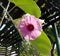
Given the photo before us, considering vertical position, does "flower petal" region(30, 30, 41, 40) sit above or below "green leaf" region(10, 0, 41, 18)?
below

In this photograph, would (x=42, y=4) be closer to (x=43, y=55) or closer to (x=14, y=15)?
(x=14, y=15)

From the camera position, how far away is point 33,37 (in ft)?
1.28

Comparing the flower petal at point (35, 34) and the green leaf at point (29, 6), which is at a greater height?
the green leaf at point (29, 6)

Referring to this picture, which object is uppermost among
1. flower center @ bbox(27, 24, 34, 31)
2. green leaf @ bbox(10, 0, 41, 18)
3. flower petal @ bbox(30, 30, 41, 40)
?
green leaf @ bbox(10, 0, 41, 18)

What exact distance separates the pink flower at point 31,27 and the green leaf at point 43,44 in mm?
37

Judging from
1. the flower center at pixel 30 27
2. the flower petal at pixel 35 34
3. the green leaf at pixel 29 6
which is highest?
the green leaf at pixel 29 6

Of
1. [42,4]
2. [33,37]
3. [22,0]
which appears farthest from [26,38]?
[42,4]

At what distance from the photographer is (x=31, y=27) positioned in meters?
0.41

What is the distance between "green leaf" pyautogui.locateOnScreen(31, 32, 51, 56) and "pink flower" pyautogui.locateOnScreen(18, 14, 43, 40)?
4 centimetres

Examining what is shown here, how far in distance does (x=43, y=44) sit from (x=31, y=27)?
2.2 inches

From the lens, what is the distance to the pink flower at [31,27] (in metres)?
0.39

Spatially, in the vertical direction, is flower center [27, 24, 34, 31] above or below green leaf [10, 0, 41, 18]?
below

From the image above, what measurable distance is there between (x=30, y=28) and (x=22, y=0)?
0.09 meters

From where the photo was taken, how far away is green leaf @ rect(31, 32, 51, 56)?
44cm
